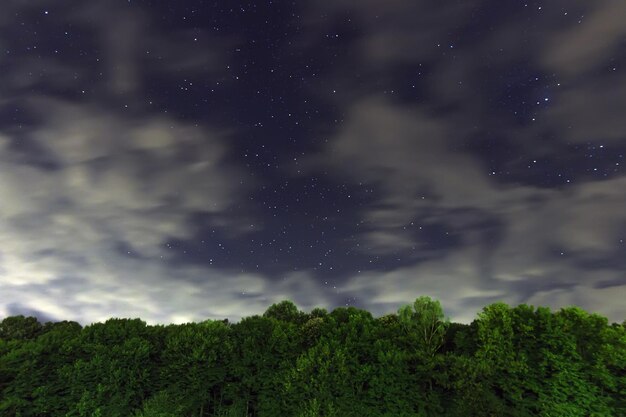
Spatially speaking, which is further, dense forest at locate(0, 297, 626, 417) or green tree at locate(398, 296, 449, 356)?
green tree at locate(398, 296, 449, 356)

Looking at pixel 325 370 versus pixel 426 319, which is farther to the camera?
pixel 426 319

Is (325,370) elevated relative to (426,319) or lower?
lower

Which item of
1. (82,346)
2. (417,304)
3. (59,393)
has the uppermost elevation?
(417,304)

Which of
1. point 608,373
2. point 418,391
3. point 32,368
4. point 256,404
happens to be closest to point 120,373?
point 32,368

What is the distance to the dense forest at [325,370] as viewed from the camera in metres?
42.7

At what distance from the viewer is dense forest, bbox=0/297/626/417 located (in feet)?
140

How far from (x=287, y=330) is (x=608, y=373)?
116 feet

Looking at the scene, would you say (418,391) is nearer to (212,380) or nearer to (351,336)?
(351,336)

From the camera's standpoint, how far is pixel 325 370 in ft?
156

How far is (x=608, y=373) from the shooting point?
1617 inches

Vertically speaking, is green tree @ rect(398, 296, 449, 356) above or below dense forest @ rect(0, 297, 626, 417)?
above

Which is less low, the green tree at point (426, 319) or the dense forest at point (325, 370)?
the green tree at point (426, 319)

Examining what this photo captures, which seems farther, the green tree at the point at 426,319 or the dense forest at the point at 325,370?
the green tree at the point at 426,319

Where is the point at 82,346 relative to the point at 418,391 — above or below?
above
